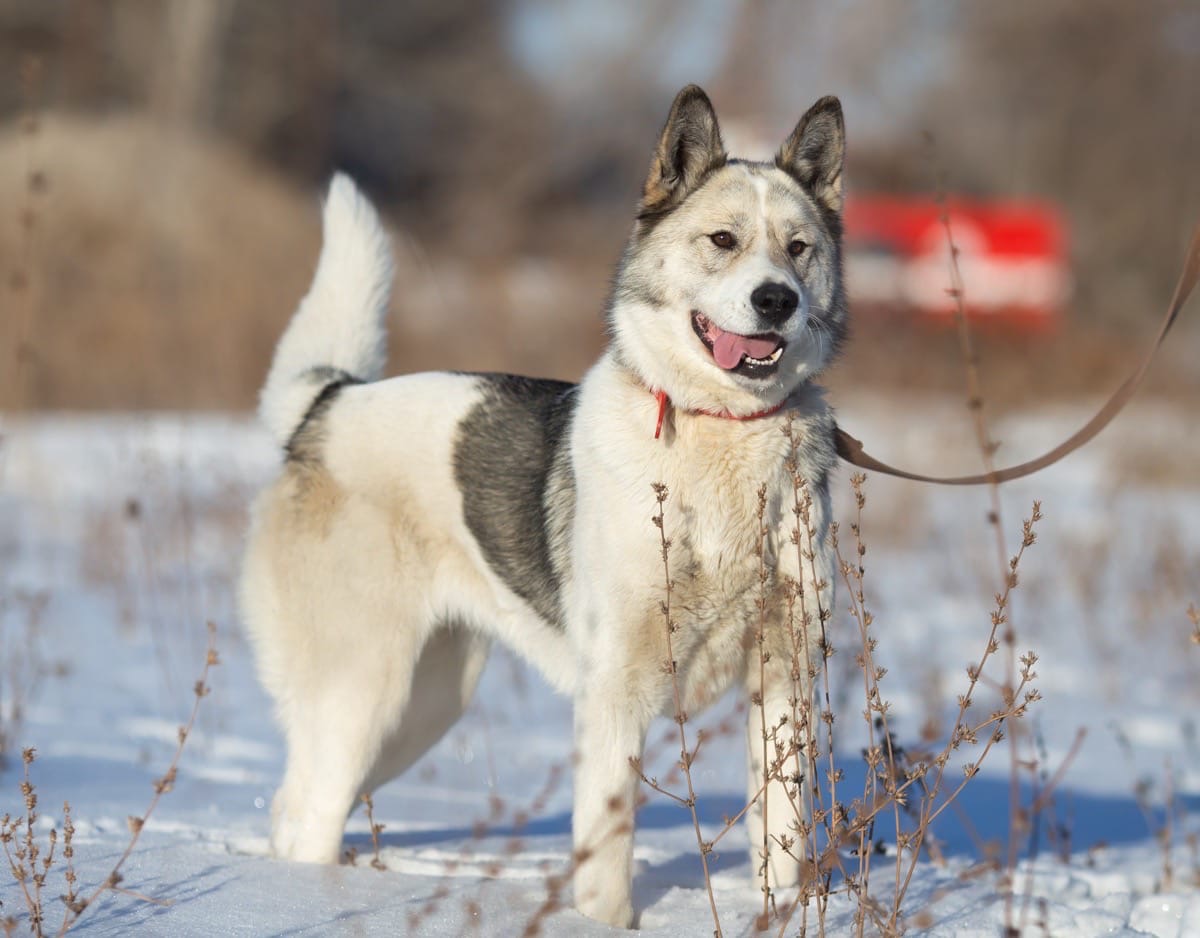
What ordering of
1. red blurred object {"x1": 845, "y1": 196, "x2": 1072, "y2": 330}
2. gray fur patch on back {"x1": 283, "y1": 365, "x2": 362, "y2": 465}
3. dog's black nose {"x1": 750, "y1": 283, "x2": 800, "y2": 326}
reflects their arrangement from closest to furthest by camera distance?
dog's black nose {"x1": 750, "y1": 283, "x2": 800, "y2": 326} < gray fur patch on back {"x1": 283, "y1": 365, "x2": 362, "y2": 465} < red blurred object {"x1": 845, "y1": 196, "x2": 1072, "y2": 330}

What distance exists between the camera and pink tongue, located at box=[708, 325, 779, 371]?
3.00 m

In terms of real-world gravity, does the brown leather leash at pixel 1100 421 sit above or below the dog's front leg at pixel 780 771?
above

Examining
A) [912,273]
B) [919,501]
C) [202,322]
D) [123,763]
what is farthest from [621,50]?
[123,763]

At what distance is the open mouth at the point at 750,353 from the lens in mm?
3000

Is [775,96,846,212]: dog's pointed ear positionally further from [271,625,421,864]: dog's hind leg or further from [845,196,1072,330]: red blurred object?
[845,196,1072,330]: red blurred object

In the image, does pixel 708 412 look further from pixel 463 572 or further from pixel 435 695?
pixel 435 695

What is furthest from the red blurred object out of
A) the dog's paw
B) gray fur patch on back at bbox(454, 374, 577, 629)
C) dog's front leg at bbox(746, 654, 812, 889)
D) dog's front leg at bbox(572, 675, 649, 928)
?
the dog's paw

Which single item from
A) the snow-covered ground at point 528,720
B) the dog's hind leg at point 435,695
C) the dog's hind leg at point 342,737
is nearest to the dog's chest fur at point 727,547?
the snow-covered ground at point 528,720

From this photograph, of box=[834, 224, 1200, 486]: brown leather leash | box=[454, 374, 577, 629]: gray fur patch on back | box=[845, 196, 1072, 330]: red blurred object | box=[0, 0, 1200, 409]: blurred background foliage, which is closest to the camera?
box=[834, 224, 1200, 486]: brown leather leash

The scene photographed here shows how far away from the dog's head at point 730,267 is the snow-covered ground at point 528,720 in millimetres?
1055

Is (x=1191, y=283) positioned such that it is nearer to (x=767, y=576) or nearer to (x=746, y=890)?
(x=767, y=576)

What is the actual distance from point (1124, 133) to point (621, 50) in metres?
12.6

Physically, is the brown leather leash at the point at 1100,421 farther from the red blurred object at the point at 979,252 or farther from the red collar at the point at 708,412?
the red blurred object at the point at 979,252

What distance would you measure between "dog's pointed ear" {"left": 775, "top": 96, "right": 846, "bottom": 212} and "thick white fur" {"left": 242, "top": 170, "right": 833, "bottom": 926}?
21.5 inches
